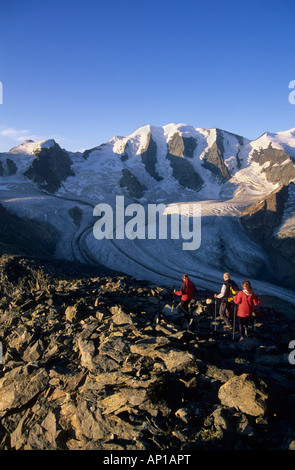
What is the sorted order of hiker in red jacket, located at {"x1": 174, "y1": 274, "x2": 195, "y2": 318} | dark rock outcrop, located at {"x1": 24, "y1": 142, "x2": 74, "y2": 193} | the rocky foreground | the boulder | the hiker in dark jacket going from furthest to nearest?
dark rock outcrop, located at {"x1": 24, "y1": 142, "x2": 74, "y2": 193} < hiker in red jacket, located at {"x1": 174, "y1": 274, "x2": 195, "y2": 318} < the hiker in dark jacket < the boulder < the rocky foreground

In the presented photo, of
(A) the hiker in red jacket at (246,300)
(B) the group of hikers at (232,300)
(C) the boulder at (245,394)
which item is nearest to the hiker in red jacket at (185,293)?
(B) the group of hikers at (232,300)

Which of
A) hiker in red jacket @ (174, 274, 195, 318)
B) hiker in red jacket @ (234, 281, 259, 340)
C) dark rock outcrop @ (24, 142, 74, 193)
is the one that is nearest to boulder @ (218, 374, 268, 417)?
hiker in red jacket @ (234, 281, 259, 340)

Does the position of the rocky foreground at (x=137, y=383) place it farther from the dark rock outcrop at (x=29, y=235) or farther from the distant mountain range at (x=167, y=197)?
the dark rock outcrop at (x=29, y=235)

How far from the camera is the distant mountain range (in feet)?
114

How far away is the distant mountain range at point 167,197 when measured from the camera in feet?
114

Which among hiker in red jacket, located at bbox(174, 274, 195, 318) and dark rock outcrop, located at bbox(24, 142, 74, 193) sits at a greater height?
dark rock outcrop, located at bbox(24, 142, 74, 193)

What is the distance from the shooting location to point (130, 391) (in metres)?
5.25

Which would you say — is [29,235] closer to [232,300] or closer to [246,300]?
[232,300]

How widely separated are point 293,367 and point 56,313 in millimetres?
6770

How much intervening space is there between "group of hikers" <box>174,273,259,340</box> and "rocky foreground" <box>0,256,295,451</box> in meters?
0.37

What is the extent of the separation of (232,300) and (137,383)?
14.9 feet

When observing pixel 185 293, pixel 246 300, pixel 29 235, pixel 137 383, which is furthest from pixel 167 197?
pixel 137 383

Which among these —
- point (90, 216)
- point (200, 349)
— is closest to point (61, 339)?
point (200, 349)

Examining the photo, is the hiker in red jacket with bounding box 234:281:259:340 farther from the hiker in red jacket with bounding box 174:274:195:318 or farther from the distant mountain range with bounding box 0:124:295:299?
the distant mountain range with bounding box 0:124:295:299
